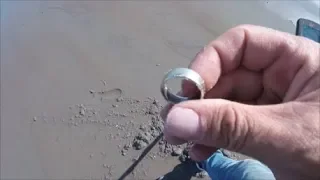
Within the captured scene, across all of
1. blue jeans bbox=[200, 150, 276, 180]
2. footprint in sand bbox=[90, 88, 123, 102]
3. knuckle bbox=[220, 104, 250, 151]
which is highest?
knuckle bbox=[220, 104, 250, 151]

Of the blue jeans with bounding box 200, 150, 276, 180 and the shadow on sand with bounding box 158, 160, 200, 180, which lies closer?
the blue jeans with bounding box 200, 150, 276, 180

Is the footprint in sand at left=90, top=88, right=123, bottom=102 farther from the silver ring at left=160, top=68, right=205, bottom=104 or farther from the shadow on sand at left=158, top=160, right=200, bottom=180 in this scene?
the silver ring at left=160, top=68, right=205, bottom=104

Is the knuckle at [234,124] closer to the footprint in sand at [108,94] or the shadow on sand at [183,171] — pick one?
the shadow on sand at [183,171]

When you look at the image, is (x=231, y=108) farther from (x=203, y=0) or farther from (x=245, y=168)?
(x=203, y=0)

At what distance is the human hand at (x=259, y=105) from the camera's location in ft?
3.64

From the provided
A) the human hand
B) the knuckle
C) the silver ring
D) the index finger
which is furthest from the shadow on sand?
the knuckle

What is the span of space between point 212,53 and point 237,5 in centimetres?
192

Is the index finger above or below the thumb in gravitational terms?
above

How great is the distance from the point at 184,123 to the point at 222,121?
0.11 metres

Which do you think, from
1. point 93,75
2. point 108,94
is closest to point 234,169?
point 108,94

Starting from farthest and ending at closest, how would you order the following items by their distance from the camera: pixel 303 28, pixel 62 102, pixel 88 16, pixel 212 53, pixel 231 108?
pixel 88 16 < pixel 303 28 < pixel 62 102 < pixel 212 53 < pixel 231 108

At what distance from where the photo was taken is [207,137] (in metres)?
1.15

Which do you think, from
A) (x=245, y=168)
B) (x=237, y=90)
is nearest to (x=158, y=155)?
(x=245, y=168)

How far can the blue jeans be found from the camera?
1943 millimetres
